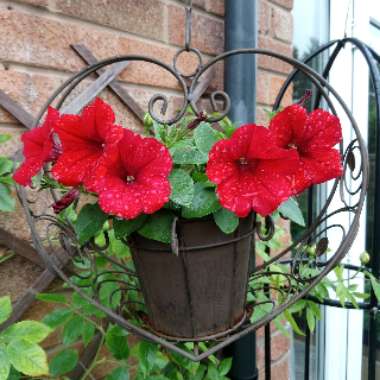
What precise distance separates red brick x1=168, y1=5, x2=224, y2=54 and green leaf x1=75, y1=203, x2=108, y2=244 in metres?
0.65

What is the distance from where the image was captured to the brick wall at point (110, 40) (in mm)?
790

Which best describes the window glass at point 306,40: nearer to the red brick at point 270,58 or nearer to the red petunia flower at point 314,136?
the red brick at point 270,58

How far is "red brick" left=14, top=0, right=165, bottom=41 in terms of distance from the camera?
→ 85cm

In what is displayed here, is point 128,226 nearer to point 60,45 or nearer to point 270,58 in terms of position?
point 60,45

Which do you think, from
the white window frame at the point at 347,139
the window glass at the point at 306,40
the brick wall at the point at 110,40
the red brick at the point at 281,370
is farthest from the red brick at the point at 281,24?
the red brick at the point at 281,370

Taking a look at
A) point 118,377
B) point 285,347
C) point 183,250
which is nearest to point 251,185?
point 183,250

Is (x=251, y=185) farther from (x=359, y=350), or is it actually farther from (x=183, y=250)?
(x=359, y=350)

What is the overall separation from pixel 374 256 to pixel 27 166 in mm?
750

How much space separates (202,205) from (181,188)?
35 millimetres

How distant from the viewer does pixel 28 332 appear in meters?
0.58

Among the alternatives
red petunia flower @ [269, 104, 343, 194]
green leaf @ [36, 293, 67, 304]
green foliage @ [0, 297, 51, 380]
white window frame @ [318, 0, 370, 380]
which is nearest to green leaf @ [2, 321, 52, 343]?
green foliage @ [0, 297, 51, 380]

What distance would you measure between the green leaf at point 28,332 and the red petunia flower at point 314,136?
42 cm

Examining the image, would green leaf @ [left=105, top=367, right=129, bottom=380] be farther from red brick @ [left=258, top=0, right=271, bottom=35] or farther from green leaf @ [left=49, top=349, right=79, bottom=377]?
red brick @ [left=258, top=0, right=271, bottom=35]

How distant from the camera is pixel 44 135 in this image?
1.64ft
